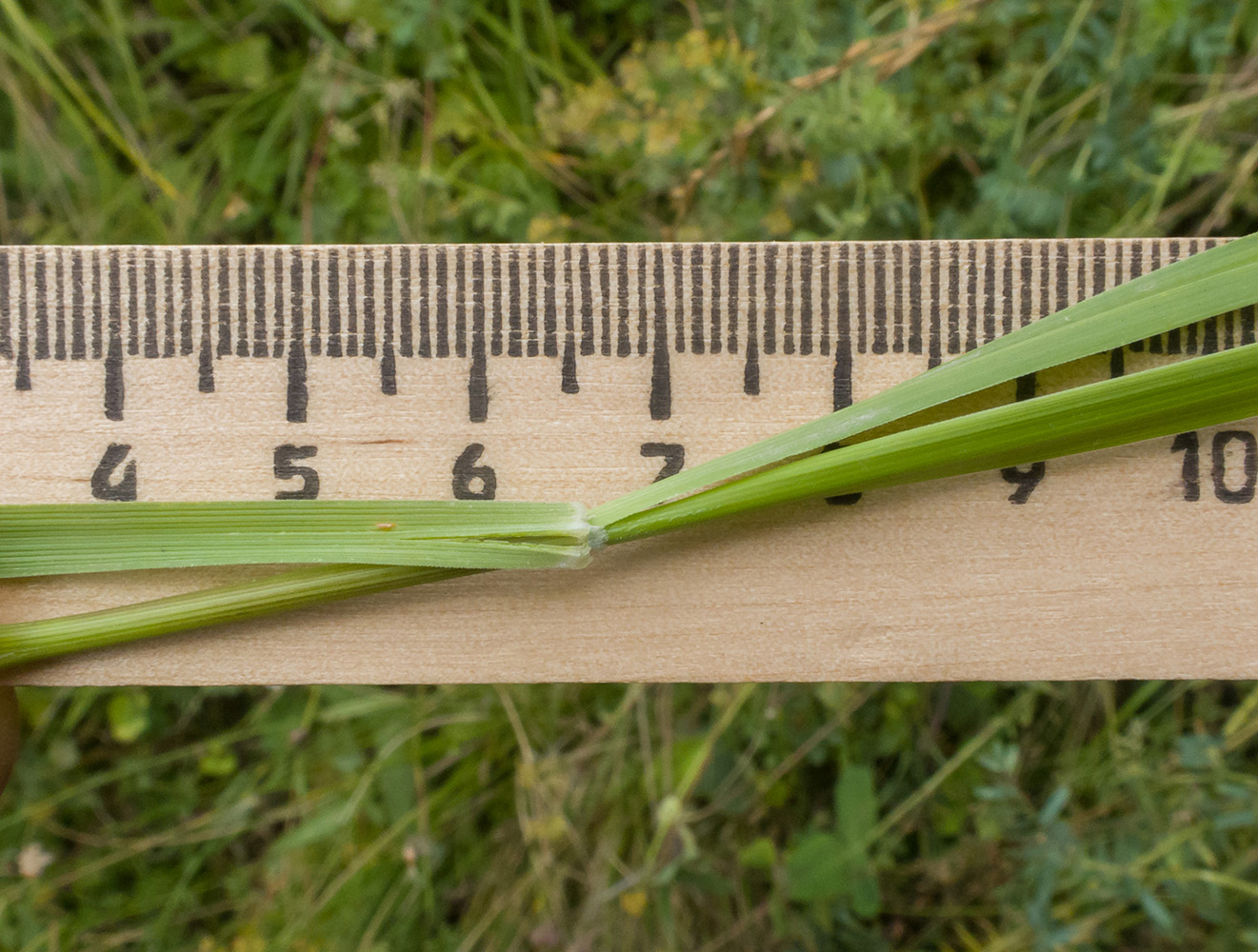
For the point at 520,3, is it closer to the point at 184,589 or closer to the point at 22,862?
the point at 184,589

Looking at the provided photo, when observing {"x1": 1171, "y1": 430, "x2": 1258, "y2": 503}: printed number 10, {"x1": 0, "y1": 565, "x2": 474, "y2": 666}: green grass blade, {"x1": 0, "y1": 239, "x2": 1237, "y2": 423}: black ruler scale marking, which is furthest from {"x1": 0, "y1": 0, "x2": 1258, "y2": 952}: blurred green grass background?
{"x1": 0, "y1": 565, "x2": 474, "y2": 666}: green grass blade

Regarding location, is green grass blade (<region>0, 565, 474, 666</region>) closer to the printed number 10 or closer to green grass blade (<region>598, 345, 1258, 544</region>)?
green grass blade (<region>598, 345, 1258, 544</region>)

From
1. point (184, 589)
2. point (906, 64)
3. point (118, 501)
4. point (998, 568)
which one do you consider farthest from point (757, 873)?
point (906, 64)

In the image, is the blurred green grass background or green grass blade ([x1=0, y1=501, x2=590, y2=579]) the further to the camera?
the blurred green grass background

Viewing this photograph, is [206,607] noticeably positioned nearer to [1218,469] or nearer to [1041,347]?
[1041,347]

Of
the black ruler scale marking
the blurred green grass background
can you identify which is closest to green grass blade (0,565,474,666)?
the black ruler scale marking

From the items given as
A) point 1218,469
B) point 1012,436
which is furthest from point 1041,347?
point 1218,469

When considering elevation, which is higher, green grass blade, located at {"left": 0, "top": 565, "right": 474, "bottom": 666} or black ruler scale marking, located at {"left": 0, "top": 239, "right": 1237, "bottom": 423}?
black ruler scale marking, located at {"left": 0, "top": 239, "right": 1237, "bottom": 423}
